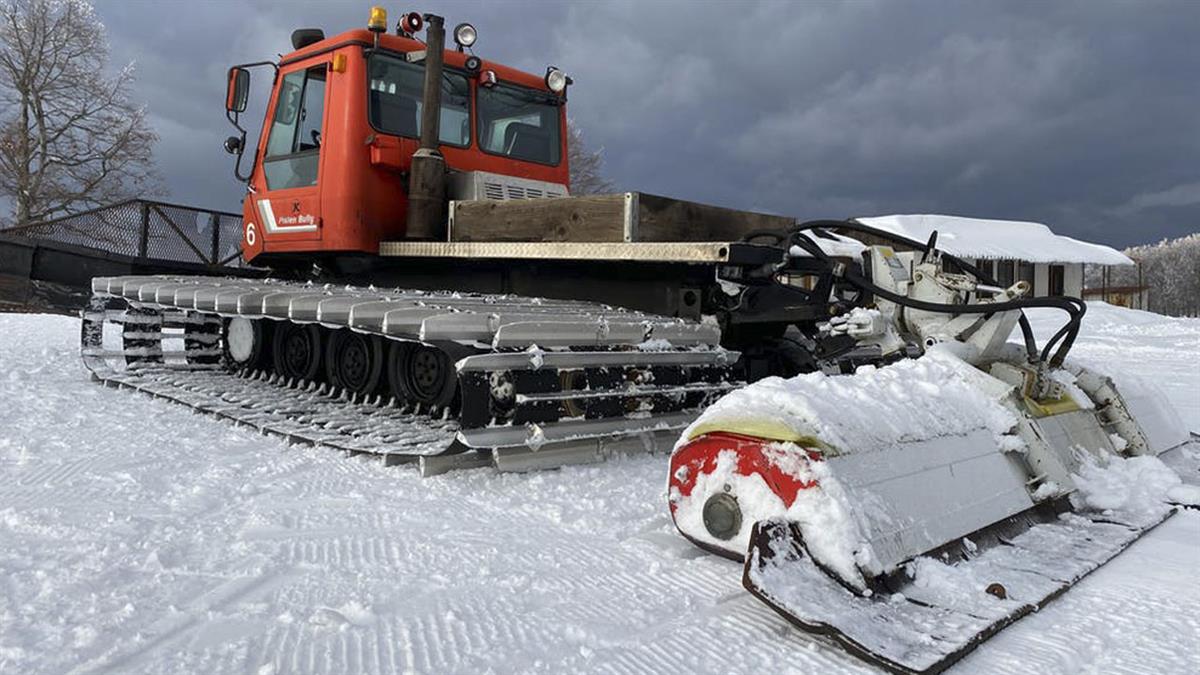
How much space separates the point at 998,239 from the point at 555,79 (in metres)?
28.3

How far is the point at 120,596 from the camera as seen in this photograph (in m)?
2.22

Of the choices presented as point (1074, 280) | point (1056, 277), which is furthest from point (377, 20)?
point (1074, 280)

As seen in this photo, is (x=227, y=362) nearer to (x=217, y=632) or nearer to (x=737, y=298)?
(x=737, y=298)

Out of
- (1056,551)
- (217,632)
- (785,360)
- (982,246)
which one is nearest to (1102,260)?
(982,246)

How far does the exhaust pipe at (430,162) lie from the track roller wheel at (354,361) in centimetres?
82

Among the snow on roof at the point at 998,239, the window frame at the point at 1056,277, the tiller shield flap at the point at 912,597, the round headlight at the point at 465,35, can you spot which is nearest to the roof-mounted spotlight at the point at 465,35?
the round headlight at the point at 465,35

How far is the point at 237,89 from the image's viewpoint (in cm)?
638

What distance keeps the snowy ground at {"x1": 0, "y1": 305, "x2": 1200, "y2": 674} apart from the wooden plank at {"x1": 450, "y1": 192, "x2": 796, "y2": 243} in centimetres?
131

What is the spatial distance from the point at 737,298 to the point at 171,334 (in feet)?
16.6

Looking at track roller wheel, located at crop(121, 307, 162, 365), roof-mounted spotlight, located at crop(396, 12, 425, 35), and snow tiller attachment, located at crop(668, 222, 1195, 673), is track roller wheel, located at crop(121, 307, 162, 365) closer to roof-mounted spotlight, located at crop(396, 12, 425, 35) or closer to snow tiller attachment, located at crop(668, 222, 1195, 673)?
roof-mounted spotlight, located at crop(396, 12, 425, 35)

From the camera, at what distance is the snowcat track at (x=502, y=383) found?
369 centimetres

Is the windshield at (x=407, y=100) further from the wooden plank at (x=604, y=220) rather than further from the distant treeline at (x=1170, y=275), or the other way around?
the distant treeline at (x=1170, y=275)

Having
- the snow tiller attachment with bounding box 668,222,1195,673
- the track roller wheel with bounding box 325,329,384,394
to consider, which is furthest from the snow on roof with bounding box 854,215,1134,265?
the snow tiller attachment with bounding box 668,222,1195,673

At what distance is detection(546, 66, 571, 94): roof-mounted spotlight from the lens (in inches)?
271
